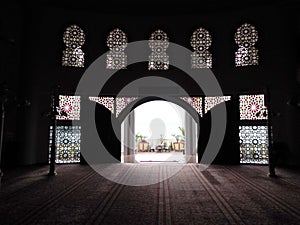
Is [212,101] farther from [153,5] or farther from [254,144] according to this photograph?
[153,5]

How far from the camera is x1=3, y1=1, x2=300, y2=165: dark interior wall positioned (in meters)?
6.33

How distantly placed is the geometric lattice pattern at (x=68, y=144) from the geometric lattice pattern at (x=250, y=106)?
452 centimetres

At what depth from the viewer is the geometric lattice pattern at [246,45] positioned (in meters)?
6.87

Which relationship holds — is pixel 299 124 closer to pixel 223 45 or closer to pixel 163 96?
pixel 223 45

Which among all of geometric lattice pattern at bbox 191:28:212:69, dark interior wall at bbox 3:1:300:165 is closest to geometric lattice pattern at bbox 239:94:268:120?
dark interior wall at bbox 3:1:300:165

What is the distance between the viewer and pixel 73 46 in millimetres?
7148

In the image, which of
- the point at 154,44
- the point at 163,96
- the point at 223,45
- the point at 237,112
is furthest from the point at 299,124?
the point at 154,44

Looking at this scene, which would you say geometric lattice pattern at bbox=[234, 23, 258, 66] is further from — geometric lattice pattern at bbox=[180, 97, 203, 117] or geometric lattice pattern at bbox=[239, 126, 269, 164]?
geometric lattice pattern at bbox=[239, 126, 269, 164]

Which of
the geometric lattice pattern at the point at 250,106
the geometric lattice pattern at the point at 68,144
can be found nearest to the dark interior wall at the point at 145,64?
the geometric lattice pattern at the point at 250,106

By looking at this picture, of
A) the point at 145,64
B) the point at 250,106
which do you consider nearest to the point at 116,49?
the point at 145,64

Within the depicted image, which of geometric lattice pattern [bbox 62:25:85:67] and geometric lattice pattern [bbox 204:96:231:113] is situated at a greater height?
geometric lattice pattern [bbox 62:25:85:67]

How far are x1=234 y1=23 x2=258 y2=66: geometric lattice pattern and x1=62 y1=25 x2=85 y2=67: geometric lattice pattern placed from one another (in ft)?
14.3

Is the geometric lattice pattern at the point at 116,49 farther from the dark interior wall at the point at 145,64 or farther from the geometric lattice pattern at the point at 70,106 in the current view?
the geometric lattice pattern at the point at 70,106

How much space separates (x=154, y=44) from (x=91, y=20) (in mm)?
1927
